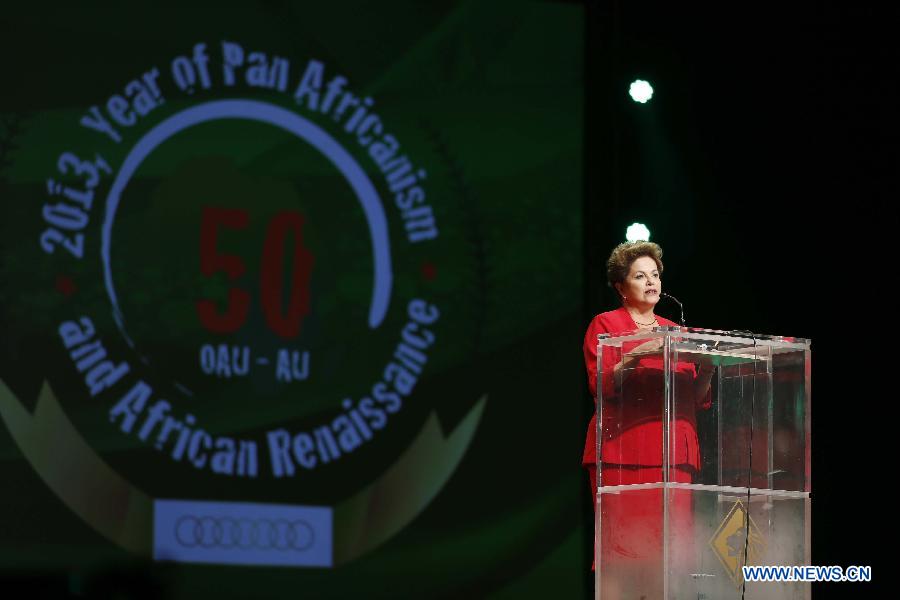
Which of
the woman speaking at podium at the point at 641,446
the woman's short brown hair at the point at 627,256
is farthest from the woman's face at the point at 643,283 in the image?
the woman speaking at podium at the point at 641,446

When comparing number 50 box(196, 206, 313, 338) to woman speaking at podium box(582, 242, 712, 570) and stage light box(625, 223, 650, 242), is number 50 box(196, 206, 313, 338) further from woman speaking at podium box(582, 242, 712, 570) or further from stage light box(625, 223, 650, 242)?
woman speaking at podium box(582, 242, 712, 570)

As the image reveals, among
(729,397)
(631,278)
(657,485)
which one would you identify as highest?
(631,278)

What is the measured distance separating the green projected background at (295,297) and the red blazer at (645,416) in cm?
153

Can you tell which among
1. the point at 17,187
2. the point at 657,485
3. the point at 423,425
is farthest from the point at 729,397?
the point at 17,187

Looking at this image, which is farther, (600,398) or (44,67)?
(44,67)

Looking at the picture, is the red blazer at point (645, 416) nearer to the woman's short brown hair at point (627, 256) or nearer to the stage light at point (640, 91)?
the woman's short brown hair at point (627, 256)

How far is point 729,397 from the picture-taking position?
3744mm

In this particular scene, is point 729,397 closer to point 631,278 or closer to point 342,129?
point 631,278

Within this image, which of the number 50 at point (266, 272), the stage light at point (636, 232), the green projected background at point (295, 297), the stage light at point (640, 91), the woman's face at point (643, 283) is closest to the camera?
the woman's face at point (643, 283)

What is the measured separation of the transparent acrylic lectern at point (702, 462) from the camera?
3621mm

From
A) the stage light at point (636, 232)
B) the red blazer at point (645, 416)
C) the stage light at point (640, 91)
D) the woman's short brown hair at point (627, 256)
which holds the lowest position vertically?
the red blazer at point (645, 416)

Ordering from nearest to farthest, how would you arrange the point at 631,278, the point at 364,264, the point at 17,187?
the point at 631,278, the point at 17,187, the point at 364,264

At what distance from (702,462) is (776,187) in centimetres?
250

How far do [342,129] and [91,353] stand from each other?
1.17 m
